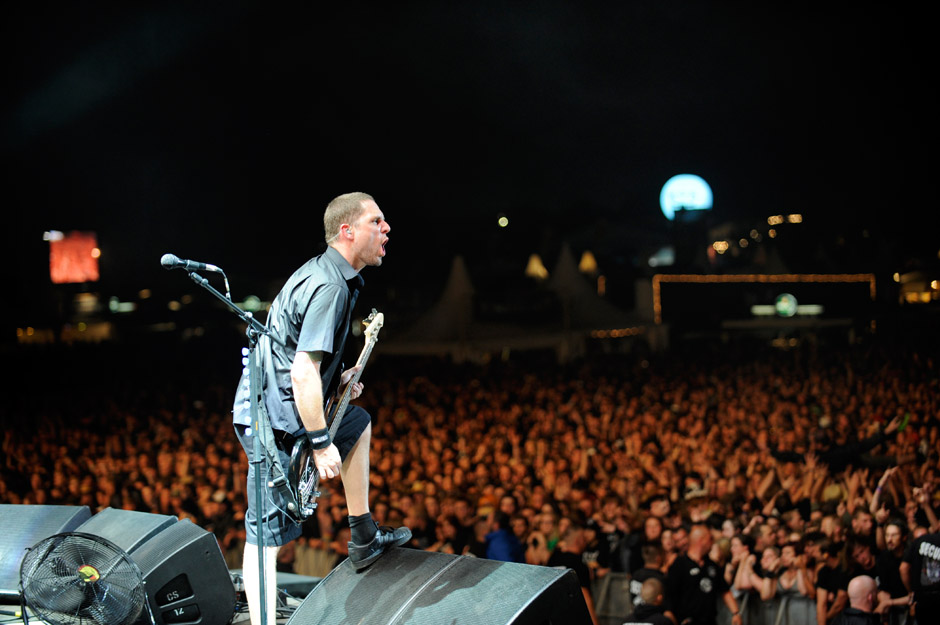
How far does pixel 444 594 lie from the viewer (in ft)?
5.82

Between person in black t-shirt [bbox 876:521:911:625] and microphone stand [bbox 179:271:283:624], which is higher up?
microphone stand [bbox 179:271:283:624]

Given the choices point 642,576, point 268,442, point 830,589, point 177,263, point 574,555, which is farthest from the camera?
point 574,555

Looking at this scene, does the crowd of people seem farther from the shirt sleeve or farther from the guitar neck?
the shirt sleeve

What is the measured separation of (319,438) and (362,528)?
0.36 metres

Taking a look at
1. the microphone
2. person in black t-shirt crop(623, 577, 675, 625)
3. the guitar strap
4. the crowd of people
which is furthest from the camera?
the crowd of people

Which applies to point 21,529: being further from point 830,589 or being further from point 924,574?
point 924,574

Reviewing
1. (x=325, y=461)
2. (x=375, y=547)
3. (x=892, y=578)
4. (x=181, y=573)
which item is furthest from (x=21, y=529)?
(x=892, y=578)

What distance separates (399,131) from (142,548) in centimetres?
729

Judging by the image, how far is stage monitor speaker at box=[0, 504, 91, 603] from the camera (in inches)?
94.6

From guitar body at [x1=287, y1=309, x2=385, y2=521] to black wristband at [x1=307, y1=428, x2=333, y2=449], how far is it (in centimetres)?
7

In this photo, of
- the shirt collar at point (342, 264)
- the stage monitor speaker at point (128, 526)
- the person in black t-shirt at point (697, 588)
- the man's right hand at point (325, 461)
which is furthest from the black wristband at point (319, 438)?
the person in black t-shirt at point (697, 588)

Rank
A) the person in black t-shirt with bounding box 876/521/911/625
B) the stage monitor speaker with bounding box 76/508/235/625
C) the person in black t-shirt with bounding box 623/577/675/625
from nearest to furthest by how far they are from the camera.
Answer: the stage monitor speaker with bounding box 76/508/235/625 → the person in black t-shirt with bounding box 623/577/675/625 → the person in black t-shirt with bounding box 876/521/911/625

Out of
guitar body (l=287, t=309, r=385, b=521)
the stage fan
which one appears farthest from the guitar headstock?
the stage fan

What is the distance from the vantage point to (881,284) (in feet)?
21.5
